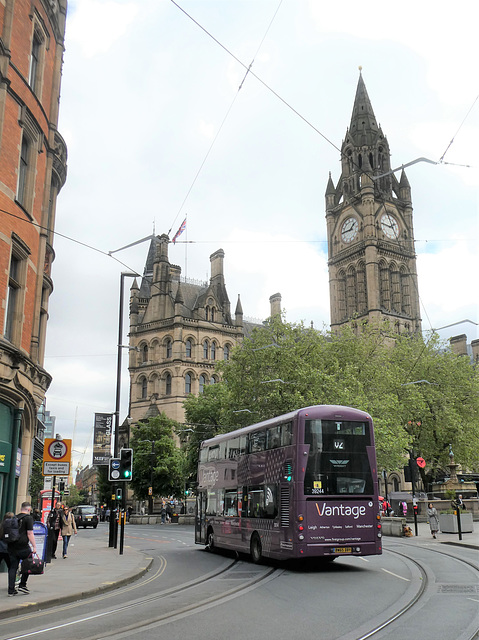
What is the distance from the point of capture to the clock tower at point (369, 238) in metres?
95.8

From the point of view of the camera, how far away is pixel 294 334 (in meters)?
42.9

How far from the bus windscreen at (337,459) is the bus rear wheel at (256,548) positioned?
331cm

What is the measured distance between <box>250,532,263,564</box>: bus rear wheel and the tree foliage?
18.2m

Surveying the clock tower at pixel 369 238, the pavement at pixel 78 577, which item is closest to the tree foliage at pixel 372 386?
the pavement at pixel 78 577

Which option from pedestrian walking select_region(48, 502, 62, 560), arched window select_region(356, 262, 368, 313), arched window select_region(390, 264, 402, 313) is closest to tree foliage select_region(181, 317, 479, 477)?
pedestrian walking select_region(48, 502, 62, 560)

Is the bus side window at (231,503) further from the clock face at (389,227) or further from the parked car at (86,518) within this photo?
the clock face at (389,227)

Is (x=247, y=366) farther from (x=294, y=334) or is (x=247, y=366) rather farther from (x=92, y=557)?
(x=92, y=557)

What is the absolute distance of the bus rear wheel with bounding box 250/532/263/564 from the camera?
57.0ft

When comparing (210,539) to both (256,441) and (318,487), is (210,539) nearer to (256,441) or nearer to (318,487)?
(256,441)

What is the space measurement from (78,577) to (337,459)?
259 inches

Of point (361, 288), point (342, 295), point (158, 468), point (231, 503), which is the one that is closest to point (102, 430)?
point (231, 503)

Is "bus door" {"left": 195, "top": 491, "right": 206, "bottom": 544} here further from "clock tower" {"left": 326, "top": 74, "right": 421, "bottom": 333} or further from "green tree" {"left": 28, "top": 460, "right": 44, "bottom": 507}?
"clock tower" {"left": 326, "top": 74, "right": 421, "bottom": 333}

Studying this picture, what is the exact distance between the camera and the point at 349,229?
101438 millimetres

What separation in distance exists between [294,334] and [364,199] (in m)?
61.3
